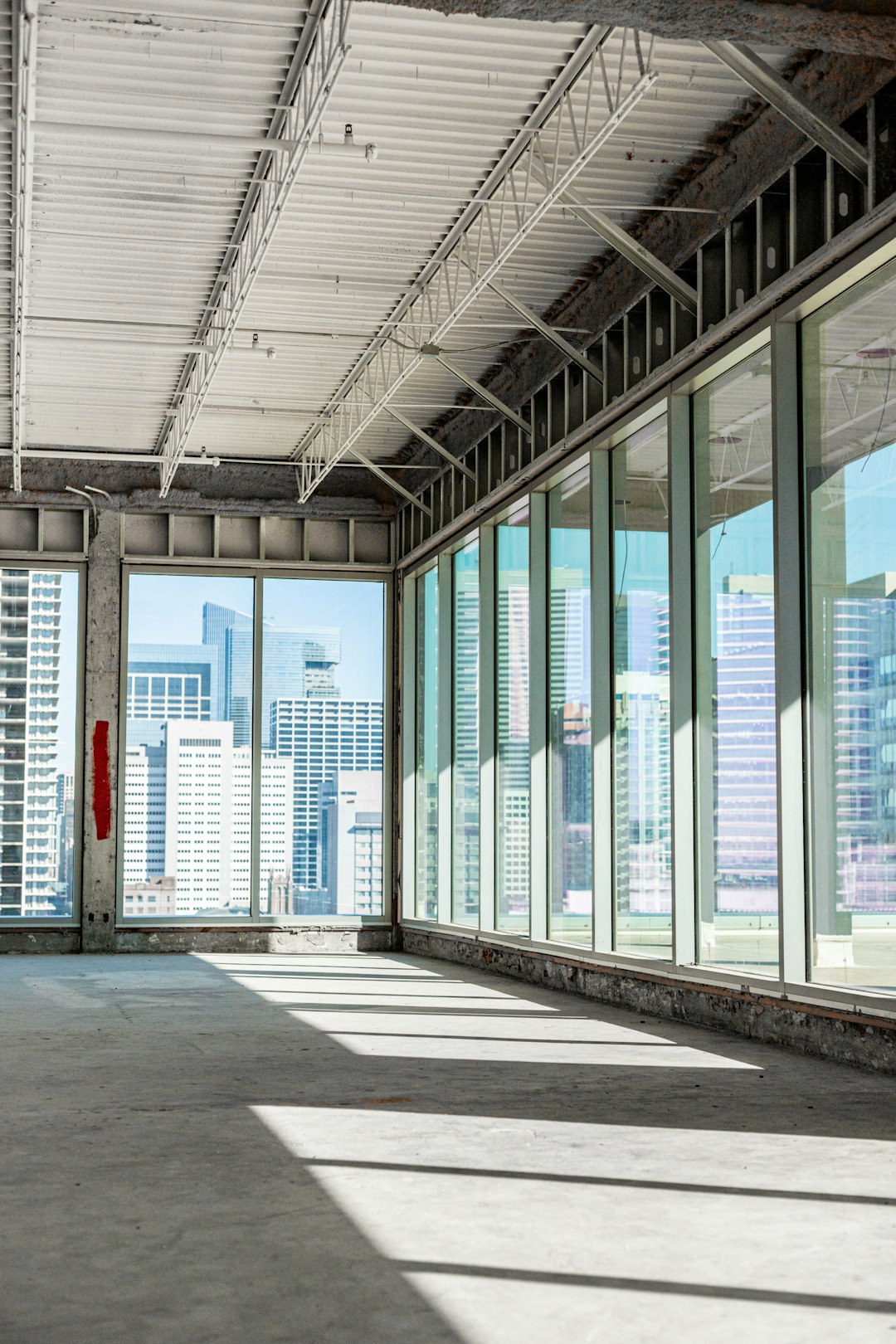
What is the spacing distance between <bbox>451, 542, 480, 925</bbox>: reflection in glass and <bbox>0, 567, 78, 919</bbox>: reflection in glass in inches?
264

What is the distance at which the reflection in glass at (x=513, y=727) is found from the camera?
19609 mm

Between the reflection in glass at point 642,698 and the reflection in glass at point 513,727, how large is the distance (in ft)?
11.0

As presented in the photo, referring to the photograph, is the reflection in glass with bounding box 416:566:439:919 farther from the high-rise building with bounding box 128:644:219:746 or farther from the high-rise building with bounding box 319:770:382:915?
the high-rise building with bounding box 128:644:219:746

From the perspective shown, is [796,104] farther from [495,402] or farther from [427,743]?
[427,743]

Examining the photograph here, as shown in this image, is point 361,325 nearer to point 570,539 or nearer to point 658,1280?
point 570,539

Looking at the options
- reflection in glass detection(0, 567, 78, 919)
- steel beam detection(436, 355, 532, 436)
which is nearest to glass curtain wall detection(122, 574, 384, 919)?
reflection in glass detection(0, 567, 78, 919)

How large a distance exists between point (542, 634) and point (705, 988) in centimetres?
620

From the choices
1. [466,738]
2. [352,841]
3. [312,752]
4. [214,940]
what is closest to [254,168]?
[466,738]

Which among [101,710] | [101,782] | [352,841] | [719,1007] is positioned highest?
[101,710]

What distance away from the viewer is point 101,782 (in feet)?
81.4

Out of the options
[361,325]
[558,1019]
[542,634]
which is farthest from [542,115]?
[558,1019]

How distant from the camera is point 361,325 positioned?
18.4 meters

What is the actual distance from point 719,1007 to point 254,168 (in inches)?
354

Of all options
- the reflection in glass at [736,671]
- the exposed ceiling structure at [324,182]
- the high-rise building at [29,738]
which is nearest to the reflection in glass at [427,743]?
the exposed ceiling structure at [324,182]
